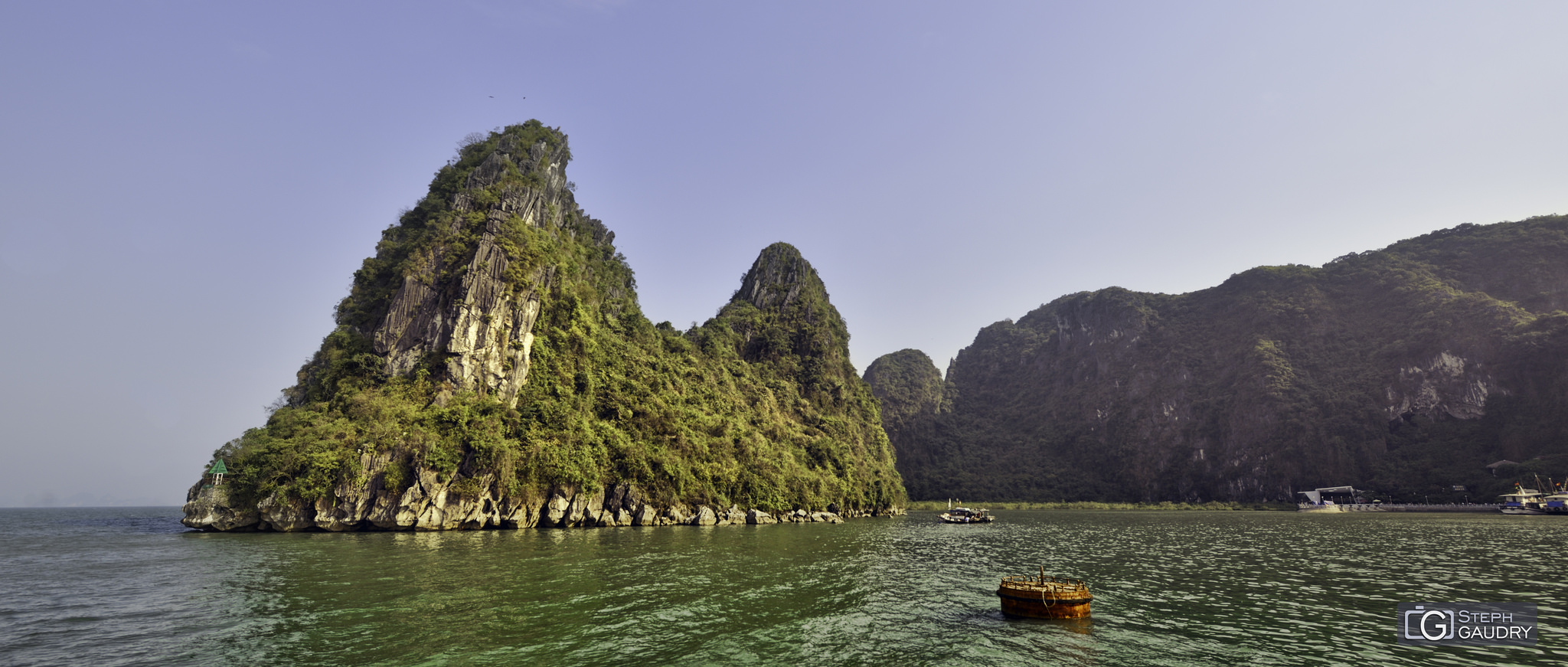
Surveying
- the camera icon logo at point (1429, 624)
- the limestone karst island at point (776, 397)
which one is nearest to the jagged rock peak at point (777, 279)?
the limestone karst island at point (776, 397)

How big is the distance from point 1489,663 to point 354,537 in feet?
190

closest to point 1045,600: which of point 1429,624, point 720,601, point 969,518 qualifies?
point 720,601

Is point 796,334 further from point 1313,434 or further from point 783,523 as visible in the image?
point 1313,434

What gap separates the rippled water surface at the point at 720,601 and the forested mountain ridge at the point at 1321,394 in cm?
9679

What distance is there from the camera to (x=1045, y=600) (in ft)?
66.2

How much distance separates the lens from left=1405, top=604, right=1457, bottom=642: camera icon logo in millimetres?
18250

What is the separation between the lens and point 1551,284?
419ft

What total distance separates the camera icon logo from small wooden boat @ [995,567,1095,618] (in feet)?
28.4

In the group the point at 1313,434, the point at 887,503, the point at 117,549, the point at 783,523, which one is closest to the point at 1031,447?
the point at 1313,434

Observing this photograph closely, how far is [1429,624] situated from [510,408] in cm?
6661

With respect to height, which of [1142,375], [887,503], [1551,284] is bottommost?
[887,503]

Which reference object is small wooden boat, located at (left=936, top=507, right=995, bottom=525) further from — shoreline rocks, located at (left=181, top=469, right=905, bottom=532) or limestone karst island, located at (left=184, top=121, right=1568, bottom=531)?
shoreline rocks, located at (left=181, top=469, right=905, bottom=532)

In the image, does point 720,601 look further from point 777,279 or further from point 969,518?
point 777,279

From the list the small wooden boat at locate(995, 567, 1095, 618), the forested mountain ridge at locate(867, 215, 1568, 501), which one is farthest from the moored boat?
the small wooden boat at locate(995, 567, 1095, 618)
